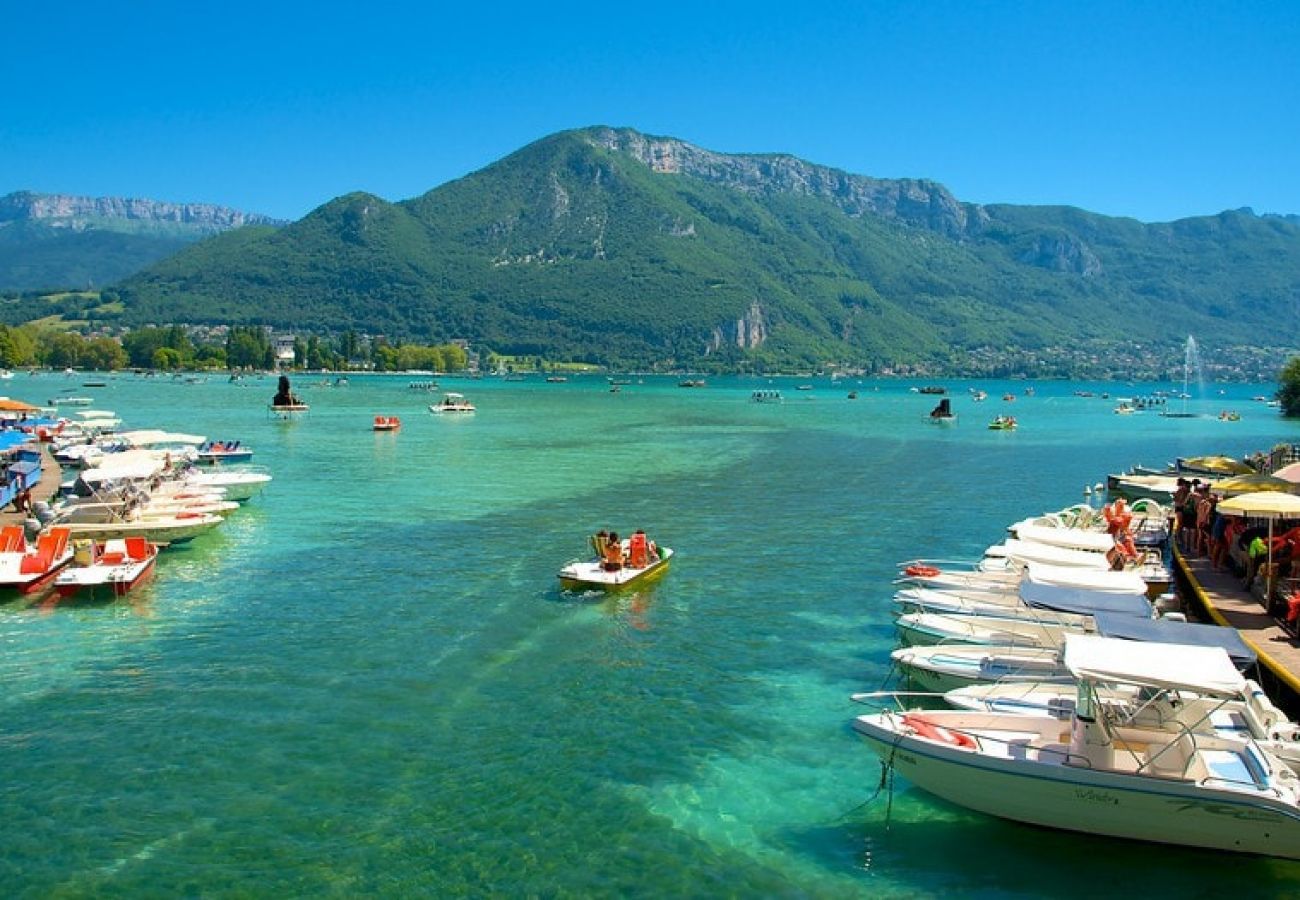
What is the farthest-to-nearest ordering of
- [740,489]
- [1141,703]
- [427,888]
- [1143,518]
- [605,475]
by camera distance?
[605,475], [740,489], [1143,518], [1141,703], [427,888]

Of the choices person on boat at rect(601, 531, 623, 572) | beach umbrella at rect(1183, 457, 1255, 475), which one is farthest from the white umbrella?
beach umbrella at rect(1183, 457, 1255, 475)

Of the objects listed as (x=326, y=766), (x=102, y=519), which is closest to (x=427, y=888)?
(x=326, y=766)

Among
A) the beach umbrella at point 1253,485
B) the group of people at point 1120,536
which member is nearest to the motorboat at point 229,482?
the group of people at point 1120,536

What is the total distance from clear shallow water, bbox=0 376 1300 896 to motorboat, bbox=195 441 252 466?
2316 centimetres

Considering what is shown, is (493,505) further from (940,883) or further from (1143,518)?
(940,883)

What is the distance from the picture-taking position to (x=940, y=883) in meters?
13.9

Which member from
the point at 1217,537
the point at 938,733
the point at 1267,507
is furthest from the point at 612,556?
the point at 1217,537

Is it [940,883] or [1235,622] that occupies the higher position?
[1235,622]

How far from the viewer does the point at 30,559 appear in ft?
93.1

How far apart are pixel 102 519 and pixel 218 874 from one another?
1050 inches

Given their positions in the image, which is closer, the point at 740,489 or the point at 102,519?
the point at 102,519

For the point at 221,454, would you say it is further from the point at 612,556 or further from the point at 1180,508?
the point at 1180,508

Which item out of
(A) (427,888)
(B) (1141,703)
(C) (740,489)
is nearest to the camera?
(A) (427,888)

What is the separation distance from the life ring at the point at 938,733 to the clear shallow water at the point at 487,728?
3.64 feet
